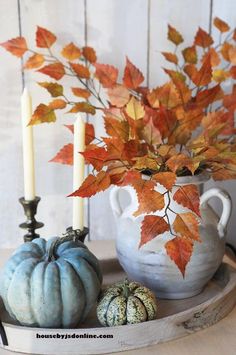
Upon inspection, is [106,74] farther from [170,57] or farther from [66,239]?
[66,239]

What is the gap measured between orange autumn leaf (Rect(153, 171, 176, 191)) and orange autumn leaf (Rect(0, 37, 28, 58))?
0.42 m

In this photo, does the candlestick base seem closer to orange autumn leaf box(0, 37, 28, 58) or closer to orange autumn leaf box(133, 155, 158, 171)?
orange autumn leaf box(133, 155, 158, 171)

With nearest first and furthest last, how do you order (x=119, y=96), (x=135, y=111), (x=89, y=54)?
(x=135, y=111), (x=119, y=96), (x=89, y=54)

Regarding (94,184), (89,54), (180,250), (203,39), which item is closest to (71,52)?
(89,54)

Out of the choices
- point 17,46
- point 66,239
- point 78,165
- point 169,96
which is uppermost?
point 17,46

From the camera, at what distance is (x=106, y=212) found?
3.46ft

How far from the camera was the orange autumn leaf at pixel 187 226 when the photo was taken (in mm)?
619

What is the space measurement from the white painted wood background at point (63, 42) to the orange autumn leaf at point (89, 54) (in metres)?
0.04

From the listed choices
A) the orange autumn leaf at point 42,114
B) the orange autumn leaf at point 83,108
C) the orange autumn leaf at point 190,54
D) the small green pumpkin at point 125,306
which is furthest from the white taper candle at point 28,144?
the orange autumn leaf at point 190,54

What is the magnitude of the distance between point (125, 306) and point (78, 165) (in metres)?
0.23

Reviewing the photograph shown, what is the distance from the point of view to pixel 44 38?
0.87m

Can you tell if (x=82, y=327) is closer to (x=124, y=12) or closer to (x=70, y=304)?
(x=70, y=304)

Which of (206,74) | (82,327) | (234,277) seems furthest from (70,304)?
(206,74)

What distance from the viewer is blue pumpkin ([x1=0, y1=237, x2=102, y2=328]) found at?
618 mm
